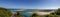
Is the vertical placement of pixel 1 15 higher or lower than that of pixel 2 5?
lower

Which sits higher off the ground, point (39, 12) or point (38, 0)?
point (38, 0)

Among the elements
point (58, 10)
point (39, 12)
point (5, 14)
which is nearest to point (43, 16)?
point (39, 12)

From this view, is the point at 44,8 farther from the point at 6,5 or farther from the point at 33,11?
the point at 6,5

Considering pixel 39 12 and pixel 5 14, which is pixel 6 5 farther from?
pixel 39 12

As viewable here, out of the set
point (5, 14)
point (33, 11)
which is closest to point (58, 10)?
point (33, 11)

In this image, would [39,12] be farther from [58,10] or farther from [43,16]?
[58,10]

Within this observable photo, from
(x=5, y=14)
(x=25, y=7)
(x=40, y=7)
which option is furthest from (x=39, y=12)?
(x=5, y=14)
